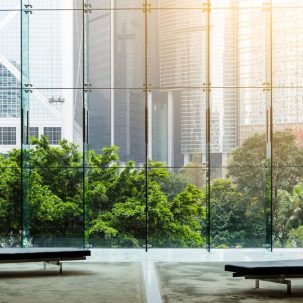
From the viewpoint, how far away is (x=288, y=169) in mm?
16344

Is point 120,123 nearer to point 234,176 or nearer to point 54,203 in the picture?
point 234,176

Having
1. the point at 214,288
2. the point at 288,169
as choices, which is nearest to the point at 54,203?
the point at 288,169

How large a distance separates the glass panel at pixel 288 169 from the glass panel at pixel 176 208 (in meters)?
1.61

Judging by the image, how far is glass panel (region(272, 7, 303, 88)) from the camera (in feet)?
56.0

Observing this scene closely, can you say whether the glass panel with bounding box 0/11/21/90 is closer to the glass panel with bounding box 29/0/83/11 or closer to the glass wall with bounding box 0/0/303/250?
the glass wall with bounding box 0/0/303/250

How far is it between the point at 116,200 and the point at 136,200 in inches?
16.1

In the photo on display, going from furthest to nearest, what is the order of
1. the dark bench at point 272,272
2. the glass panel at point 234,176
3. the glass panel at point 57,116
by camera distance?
the glass panel at point 234,176 < the glass panel at point 57,116 < the dark bench at point 272,272

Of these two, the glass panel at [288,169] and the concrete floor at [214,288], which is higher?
the glass panel at [288,169]

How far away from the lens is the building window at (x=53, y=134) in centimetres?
1447

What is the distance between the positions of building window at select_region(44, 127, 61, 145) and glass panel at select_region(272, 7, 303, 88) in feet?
17.3

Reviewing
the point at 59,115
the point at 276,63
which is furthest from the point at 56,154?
the point at 276,63

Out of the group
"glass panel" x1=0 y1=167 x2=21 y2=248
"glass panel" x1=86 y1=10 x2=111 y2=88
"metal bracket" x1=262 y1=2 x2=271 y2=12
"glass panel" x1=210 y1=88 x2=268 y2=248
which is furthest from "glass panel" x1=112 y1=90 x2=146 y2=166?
"metal bracket" x1=262 y1=2 x2=271 y2=12

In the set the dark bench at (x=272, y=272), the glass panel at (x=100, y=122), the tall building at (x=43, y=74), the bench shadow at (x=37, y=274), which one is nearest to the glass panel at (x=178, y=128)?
the glass panel at (x=100, y=122)

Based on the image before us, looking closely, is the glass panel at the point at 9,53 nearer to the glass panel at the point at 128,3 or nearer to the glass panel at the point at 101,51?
the glass panel at the point at 101,51
